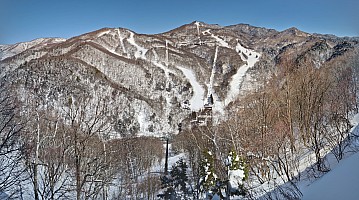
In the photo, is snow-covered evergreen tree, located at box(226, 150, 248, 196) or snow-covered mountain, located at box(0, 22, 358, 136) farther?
snow-covered mountain, located at box(0, 22, 358, 136)

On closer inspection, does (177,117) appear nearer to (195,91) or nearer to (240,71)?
(195,91)

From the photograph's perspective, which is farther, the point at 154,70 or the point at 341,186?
the point at 154,70

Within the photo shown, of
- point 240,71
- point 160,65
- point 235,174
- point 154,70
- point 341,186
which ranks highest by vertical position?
point 160,65

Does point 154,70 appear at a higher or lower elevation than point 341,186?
higher

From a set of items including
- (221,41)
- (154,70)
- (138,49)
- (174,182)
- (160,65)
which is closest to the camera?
(174,182)

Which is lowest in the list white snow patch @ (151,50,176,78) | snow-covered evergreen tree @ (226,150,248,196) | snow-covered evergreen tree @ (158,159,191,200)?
snow-covered evergreen tree @ (158,159,191,200)

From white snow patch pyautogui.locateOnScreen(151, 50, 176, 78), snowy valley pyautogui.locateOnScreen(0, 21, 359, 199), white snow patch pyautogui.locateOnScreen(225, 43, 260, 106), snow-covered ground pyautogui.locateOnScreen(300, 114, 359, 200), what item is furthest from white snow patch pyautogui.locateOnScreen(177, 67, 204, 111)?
snow-covered ground pyautogui.locateOnScreen(300, 114, 359, 200)

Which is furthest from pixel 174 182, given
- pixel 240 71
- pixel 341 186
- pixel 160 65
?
pixel 160 65

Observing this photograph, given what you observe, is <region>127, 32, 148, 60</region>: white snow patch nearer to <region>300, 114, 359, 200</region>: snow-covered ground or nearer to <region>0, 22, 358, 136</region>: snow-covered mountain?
<region>0, 22, 358, 136</region>: snow-covered mountain
